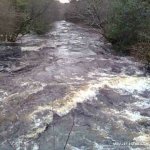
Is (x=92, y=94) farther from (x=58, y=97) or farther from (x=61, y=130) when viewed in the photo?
(x=61, y=130)

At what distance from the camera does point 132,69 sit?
588 inches

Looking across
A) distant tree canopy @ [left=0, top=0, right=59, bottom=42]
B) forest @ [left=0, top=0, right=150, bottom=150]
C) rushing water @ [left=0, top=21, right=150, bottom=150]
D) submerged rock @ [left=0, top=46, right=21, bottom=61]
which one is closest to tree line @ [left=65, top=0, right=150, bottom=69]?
forest @ [left=0, top=0, right=150, bottom=150]

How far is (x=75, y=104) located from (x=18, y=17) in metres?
10.9

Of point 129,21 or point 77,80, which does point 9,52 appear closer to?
point 129,21

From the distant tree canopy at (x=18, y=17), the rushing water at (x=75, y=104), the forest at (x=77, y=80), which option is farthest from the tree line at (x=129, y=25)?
the distant tree canopy at (x=18, y=17)

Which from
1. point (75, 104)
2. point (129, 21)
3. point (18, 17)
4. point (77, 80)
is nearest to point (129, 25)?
point (129, 21)

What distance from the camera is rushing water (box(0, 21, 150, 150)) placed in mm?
8234

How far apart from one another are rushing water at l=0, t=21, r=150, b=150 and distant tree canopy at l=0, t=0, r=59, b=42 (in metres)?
3.32

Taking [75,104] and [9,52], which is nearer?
[75,104]

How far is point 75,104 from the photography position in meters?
10.1

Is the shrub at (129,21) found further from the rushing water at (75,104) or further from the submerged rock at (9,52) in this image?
the submerged rock at (9,52)

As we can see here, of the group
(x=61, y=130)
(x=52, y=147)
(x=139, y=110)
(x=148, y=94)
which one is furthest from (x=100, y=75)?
(x=52, y=147)

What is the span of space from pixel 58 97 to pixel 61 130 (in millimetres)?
2108

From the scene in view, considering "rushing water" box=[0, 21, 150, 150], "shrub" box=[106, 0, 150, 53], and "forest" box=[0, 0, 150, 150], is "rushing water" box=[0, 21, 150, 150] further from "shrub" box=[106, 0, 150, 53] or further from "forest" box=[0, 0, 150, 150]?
"shrub" box=[106, 0, 150, 53]
